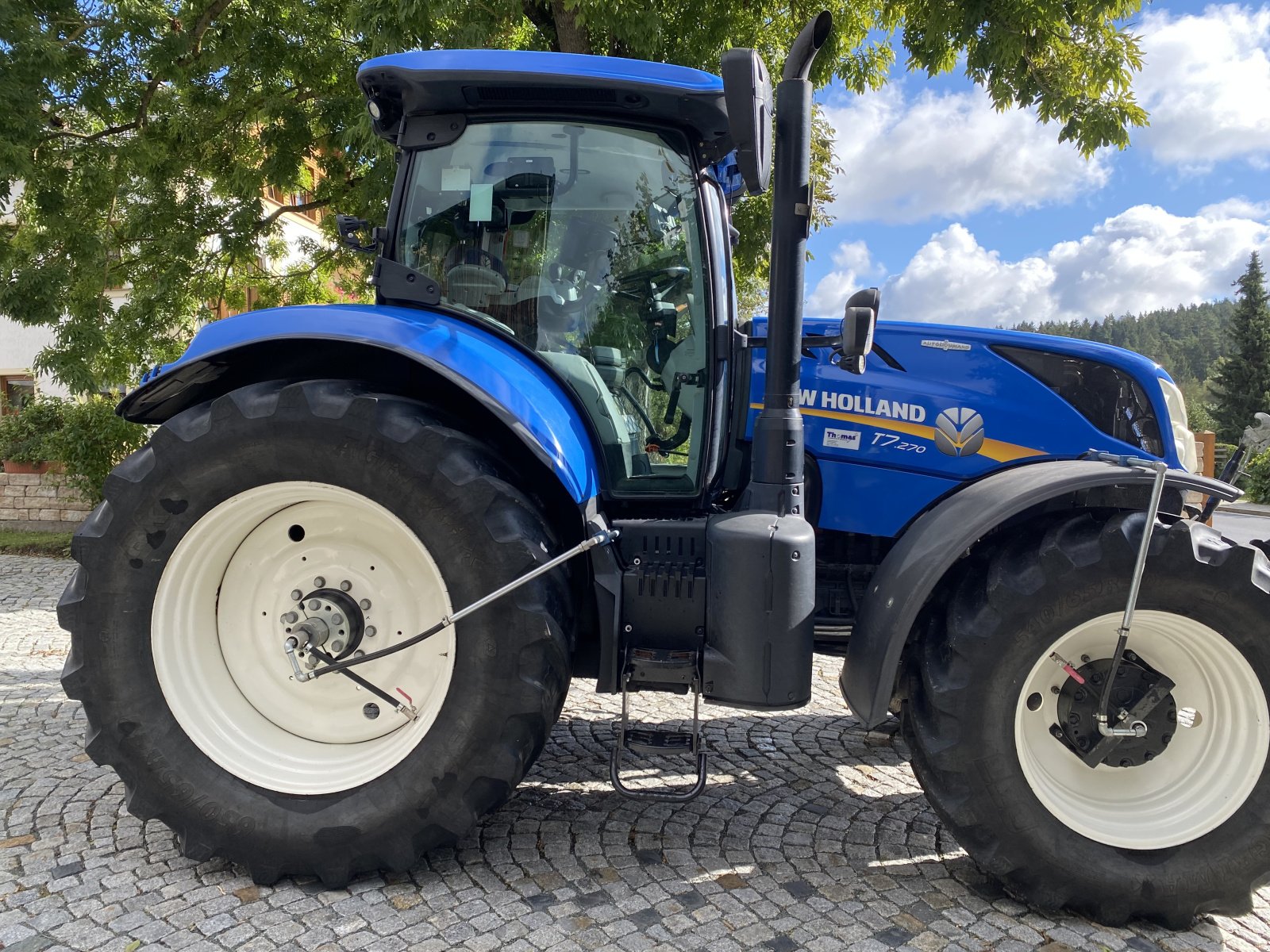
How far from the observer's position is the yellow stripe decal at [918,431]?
2832mm

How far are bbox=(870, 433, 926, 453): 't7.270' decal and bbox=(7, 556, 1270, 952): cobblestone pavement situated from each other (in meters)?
1.20

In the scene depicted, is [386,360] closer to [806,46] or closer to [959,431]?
[806,46]

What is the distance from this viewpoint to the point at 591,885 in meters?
2.45

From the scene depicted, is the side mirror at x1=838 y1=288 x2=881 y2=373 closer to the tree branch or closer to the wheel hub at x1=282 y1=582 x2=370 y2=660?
the wheel hub at x1=282 y1=582 x2=370 y2=660

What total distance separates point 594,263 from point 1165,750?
7.03 ft

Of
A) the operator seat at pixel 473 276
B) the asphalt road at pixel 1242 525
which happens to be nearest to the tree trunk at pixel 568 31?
the operator seat at pixel 473 276

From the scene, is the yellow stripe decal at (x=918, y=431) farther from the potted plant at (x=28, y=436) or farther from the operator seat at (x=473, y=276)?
the potted plant at (x=28, y=436)

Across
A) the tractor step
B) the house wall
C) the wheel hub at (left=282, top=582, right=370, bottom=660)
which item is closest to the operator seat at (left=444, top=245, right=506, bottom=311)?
the wheel hub at (left=282, top=582, right=370, bottom=660)

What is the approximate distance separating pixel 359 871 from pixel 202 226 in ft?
24.0

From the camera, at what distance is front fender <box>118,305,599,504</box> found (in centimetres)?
242

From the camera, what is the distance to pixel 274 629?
2688 millimetres

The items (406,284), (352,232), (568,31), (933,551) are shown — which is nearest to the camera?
(933,551)

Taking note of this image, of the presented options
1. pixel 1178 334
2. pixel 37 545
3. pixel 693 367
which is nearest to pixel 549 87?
pixel 693 367

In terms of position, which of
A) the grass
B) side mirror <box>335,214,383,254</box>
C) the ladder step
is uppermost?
side mirror <box>335,214,383,254</box>
